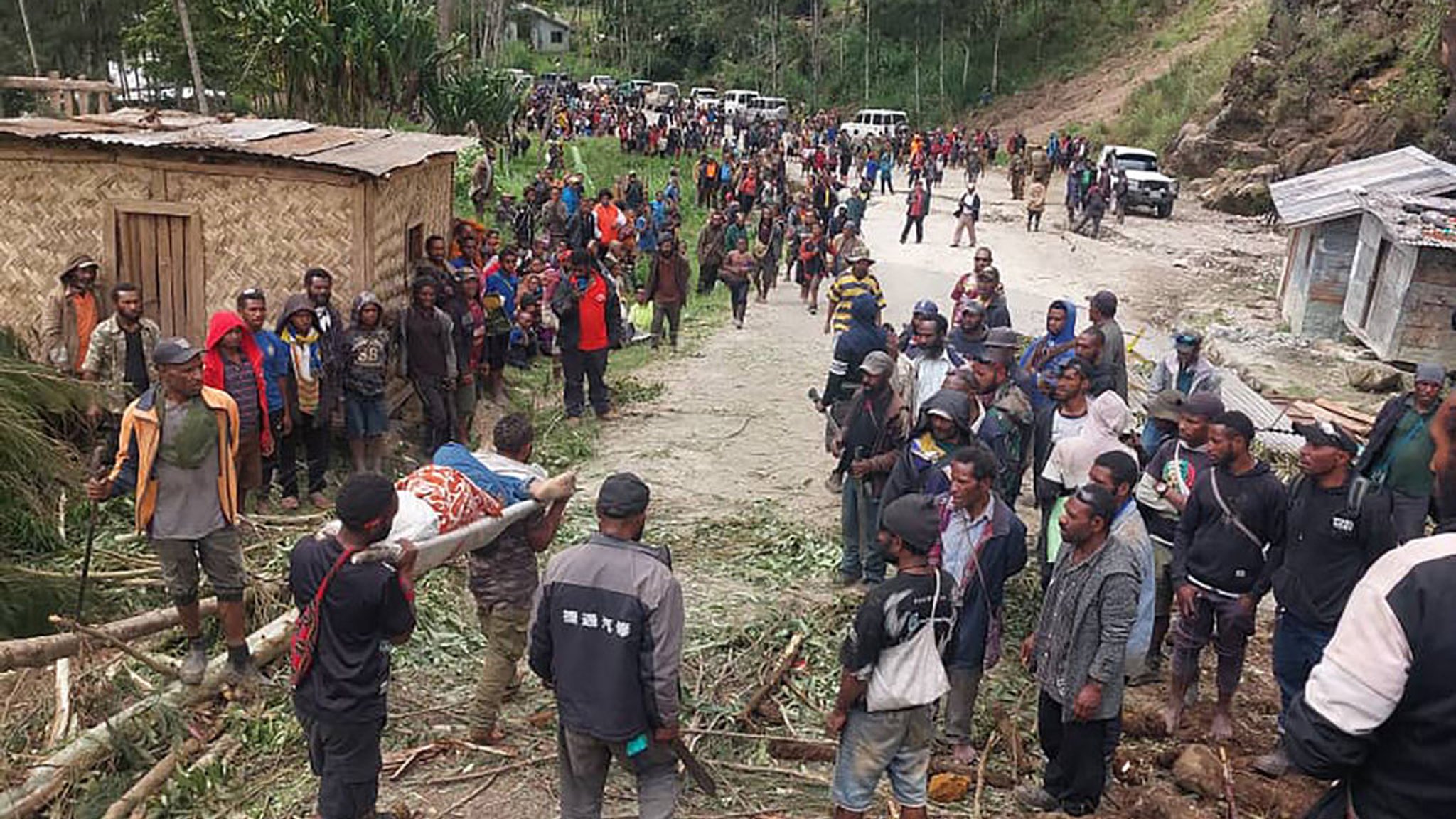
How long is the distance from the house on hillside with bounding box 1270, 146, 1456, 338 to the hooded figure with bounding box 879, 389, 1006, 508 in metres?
11.4

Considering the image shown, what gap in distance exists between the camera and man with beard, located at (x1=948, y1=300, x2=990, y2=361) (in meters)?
8.32

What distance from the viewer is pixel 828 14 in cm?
6125

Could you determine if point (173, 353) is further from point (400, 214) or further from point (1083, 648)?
point (400, 214)

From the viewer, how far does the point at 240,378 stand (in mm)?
7074

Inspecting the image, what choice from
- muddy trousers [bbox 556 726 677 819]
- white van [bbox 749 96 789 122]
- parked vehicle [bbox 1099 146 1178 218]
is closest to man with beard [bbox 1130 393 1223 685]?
muddy trousers [bbox 556 726 677 819]

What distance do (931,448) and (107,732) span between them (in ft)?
14.0

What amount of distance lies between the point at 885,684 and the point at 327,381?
5484 millimetres

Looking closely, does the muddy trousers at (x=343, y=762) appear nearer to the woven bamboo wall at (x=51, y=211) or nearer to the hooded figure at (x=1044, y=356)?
the hooded figure at (x=1044, y=356)

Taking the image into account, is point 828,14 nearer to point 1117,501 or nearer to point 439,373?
point 439,373

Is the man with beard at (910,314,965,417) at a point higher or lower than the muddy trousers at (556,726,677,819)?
higher

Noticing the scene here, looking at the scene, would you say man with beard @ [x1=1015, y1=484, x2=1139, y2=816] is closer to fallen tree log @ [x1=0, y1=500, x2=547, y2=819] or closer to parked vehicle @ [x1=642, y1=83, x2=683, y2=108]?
fallen tree log @ [x1=0, y1=500, x2=547, y2=819]

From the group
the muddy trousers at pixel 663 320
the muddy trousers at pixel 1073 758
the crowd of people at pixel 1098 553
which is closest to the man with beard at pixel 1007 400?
the crowd of people at pixel 1098 553

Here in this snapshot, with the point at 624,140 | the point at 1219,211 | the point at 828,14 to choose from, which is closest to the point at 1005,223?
the point at 1219,211

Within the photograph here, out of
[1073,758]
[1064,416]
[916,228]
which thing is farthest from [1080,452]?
[916,228]
